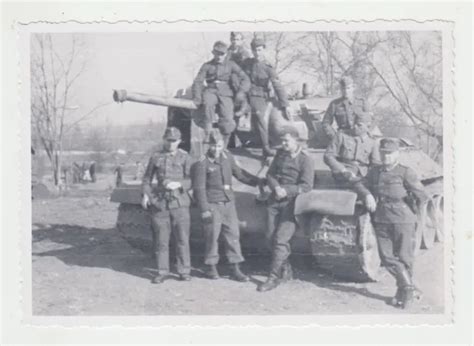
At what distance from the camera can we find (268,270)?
Answer: 7844 mm

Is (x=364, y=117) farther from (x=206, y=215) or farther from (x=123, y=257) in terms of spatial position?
(x=123, y=257)

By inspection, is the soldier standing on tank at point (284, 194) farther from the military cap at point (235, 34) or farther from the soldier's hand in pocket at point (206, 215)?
the military cap at point (235, 34)

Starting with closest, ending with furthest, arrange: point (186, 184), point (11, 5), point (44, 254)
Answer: point (11, 5) → point (186, 184) → point (44, 254)

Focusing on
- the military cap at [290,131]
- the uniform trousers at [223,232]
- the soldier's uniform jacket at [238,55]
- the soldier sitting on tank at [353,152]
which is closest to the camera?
the soldier sitting on tank at [353,152]

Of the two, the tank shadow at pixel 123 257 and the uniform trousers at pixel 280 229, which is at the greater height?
the uniform trousers at pixel 280 229

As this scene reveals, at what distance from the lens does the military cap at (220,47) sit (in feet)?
25.1

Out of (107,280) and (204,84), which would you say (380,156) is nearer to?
(204,84)

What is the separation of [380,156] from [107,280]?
285 centimetres

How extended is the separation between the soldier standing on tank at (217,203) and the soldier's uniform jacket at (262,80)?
2.48ft

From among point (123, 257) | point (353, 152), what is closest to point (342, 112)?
point (353, 152)

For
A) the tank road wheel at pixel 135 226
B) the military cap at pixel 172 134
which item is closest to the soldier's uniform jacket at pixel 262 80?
the military cap at pixel 172 134

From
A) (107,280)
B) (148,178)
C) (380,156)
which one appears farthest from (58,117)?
(380,156)

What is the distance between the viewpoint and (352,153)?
7727 mm

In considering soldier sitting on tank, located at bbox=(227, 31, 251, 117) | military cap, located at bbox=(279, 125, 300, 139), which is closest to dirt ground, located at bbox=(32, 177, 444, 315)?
military cap, located at bbox=(279, 125, 300, 139)
